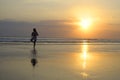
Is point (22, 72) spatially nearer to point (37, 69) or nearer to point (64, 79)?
point (37, 69)

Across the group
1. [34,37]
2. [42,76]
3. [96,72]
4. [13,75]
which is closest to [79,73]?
[96,72]

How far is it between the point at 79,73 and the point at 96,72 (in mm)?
822

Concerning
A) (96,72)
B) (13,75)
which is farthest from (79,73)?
(13,75)

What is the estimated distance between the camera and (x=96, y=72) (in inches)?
596

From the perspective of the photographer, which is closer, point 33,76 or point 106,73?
point 33,76

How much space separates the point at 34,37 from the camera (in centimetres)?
3166

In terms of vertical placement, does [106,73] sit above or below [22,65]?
below

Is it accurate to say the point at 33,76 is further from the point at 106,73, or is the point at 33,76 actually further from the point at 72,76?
the point at 106,73

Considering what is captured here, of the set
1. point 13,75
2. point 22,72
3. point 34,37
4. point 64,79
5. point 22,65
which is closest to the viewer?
point 64,79

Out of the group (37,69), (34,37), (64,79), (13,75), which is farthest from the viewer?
(34,37)

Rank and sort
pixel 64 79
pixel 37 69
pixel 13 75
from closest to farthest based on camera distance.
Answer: pixel 64 79 → pixel 13 75 → pixel 37 69

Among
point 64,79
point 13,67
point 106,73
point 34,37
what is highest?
point 34,37

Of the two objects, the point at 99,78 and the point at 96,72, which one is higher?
the point at 96,72

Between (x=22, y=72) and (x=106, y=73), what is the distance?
3.71 meters
